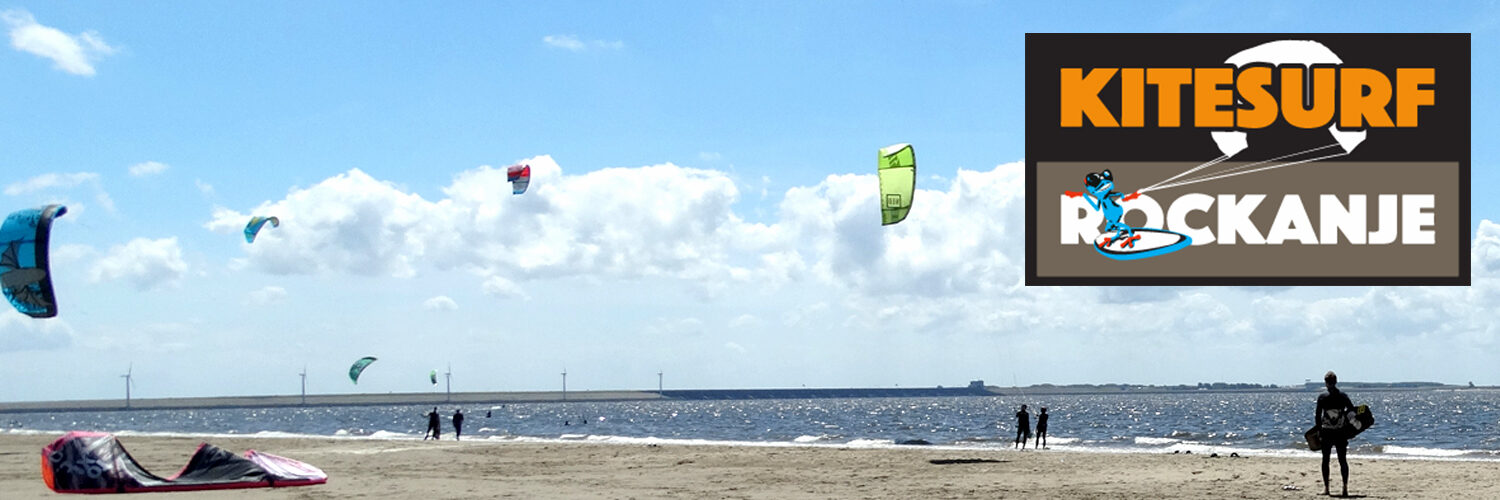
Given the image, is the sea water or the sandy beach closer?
the sandy beach

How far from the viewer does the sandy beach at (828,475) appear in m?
15.6

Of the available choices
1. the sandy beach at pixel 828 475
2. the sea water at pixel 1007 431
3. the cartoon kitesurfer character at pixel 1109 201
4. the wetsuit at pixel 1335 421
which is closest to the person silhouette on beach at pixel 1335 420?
the wetsuit at pixel 1335 421

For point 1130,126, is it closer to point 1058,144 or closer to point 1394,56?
point 1058,144

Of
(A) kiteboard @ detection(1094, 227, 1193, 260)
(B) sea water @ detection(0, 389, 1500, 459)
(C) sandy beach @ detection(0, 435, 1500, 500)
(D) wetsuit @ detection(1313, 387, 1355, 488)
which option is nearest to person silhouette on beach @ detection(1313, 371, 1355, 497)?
(D) wetsuit @ detection(1313, 387, 1355, 488)

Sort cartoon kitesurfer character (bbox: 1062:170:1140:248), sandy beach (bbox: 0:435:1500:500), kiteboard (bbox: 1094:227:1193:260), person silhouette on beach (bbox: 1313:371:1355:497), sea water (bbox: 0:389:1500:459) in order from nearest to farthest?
1. person silhouette on beach (bbox: 1313:371:1355:497)
2. sandy beach (bbox: 0:435:1500:500)
3. cartoon kitesurfer character (bbox: 1062:170:1140:248)
4. kiteboard (bbox: 1094:227:1193:260)
5. sea water (bbox: 0:389:1500:459)

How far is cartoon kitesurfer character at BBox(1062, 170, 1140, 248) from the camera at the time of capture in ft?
75.5

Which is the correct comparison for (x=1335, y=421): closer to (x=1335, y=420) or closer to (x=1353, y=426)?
(x=1335, y=420)

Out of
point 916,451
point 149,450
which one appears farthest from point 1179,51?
point 149,450

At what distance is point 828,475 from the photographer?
746 inches

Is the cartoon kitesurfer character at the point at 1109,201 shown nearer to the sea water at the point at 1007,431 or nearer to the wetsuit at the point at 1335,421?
the sea water at the point at 1007,431

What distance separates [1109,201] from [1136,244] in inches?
44.2

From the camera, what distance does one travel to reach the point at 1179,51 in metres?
21.9

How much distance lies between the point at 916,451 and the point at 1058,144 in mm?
7705

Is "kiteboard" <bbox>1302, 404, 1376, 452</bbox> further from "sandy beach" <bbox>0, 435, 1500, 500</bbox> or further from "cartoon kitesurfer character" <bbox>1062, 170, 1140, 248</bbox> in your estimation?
"cartoon kitesurfer character" <bbox>1062, 170, 1140, 248</bbox>
